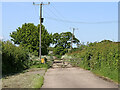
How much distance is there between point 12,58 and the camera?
78.8 feet

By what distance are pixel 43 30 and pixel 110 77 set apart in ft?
184

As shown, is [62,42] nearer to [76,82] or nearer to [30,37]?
[30,37]

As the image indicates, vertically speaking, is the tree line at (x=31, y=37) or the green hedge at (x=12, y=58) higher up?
the tree line at (x=31, y=37)

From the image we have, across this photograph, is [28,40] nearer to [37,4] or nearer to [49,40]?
[49,40]

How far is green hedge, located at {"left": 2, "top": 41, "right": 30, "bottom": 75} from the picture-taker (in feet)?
71.8

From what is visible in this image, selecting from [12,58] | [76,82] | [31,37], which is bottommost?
[76,82]

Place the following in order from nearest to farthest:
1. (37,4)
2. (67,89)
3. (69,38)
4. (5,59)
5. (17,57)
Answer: (67,89), (5,59), (17,57), (37,4), (69,38)

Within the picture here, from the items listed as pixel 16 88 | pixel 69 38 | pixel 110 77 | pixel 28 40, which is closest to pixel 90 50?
pixel 110 77

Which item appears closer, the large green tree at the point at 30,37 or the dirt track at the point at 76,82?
the dirt track at the point at 76,82

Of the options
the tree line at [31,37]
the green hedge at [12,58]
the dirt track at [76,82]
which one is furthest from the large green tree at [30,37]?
the dirt track at [76,82]

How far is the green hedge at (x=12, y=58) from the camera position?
71.8ft

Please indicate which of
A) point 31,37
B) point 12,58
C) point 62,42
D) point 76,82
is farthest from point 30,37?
point 76,82

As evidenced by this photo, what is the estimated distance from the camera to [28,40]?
224ft

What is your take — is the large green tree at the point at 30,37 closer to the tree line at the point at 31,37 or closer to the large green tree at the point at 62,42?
the tree line at the point at 31,37
